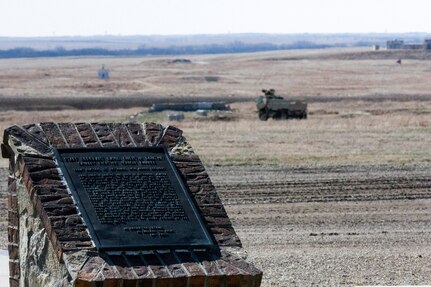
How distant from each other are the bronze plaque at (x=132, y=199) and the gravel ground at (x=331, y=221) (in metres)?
3.88

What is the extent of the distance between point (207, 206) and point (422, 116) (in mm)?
34628

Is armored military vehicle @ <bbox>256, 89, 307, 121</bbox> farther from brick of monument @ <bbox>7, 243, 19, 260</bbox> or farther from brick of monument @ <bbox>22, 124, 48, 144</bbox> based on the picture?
brick of monument @ <bbox>22, 124, 48, 144</bbox>

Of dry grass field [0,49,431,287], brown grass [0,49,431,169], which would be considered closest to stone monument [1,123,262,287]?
dry grass field [0,49,431,287]

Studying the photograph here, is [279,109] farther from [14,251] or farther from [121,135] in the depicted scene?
[121,135]

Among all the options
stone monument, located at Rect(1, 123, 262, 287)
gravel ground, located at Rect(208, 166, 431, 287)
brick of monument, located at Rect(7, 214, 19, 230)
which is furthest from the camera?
gravel ground, located at Rect(208, 166, 431, 287)

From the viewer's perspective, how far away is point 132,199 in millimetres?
8680

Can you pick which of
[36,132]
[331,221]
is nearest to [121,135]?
[36,132]

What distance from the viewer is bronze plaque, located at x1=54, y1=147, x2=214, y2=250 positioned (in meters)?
8.37

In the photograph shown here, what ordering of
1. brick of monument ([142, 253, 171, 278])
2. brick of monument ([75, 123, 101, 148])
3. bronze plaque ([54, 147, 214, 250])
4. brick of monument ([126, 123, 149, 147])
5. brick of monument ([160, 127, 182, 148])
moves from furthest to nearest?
brick of monument ([160, 127, 182, 148]) < brick of monument ([126, 123, 149, 147]) < brick of monument ([75, 123, 101, 148]) < bronze plaque ([54, 147, 214, 250]) < brick of monument ([142, 253, 171, 278])

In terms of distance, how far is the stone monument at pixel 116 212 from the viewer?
8156 millimetres

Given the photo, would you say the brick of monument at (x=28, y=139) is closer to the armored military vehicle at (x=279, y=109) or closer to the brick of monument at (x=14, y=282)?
the brick of monument at (x=14, y=282)

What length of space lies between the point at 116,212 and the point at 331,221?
989cm

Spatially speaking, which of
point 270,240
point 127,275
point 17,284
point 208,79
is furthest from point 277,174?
point 208,79

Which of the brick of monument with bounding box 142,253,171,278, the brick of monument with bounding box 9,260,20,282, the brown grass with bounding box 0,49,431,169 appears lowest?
the brown grass with bounding box 0,49,431,169
